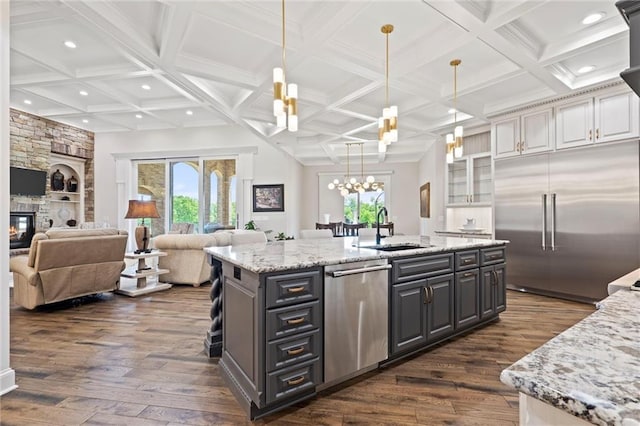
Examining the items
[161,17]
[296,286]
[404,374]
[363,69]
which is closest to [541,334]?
[404,374]

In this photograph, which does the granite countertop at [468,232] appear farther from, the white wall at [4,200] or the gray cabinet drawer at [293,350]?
the white wall at [4,200]

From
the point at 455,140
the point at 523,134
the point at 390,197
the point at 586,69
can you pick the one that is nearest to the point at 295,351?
the point at 455,140

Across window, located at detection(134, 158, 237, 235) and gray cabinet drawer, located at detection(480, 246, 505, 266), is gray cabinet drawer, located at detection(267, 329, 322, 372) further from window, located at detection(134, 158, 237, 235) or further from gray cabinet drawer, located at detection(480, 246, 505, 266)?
window, located at detection(134, 158, 237, 235)

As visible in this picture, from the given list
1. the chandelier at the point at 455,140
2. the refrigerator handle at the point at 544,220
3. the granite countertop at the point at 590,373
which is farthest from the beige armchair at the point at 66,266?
the refrigerator handle at the point at 544,220

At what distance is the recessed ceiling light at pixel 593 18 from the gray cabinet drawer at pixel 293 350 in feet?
12.0

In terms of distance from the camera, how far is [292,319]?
1.96 meters

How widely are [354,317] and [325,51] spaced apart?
271 centimetres

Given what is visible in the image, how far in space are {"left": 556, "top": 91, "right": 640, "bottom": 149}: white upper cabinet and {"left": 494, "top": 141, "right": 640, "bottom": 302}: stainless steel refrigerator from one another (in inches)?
4.9

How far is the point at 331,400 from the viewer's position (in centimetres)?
208

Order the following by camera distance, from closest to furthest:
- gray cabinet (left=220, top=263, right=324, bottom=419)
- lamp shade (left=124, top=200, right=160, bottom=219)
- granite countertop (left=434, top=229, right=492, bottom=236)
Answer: gray cabinet (left=220, top=263, right=324, bottom=419)
lamp shade (left=124, top=200, right=160, bottom=219)
granite countertop (left=434, top=229, right=492, bottom=236)

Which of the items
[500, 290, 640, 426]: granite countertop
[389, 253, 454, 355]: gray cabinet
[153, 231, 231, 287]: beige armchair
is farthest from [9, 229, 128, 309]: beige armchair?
[500, 290, 640, 426]: granite countertop

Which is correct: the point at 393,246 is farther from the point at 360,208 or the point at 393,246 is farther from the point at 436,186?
the point at 360,208

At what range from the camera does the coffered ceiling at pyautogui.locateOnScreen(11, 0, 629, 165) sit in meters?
2.93

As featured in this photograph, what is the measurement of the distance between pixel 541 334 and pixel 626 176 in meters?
2.30
